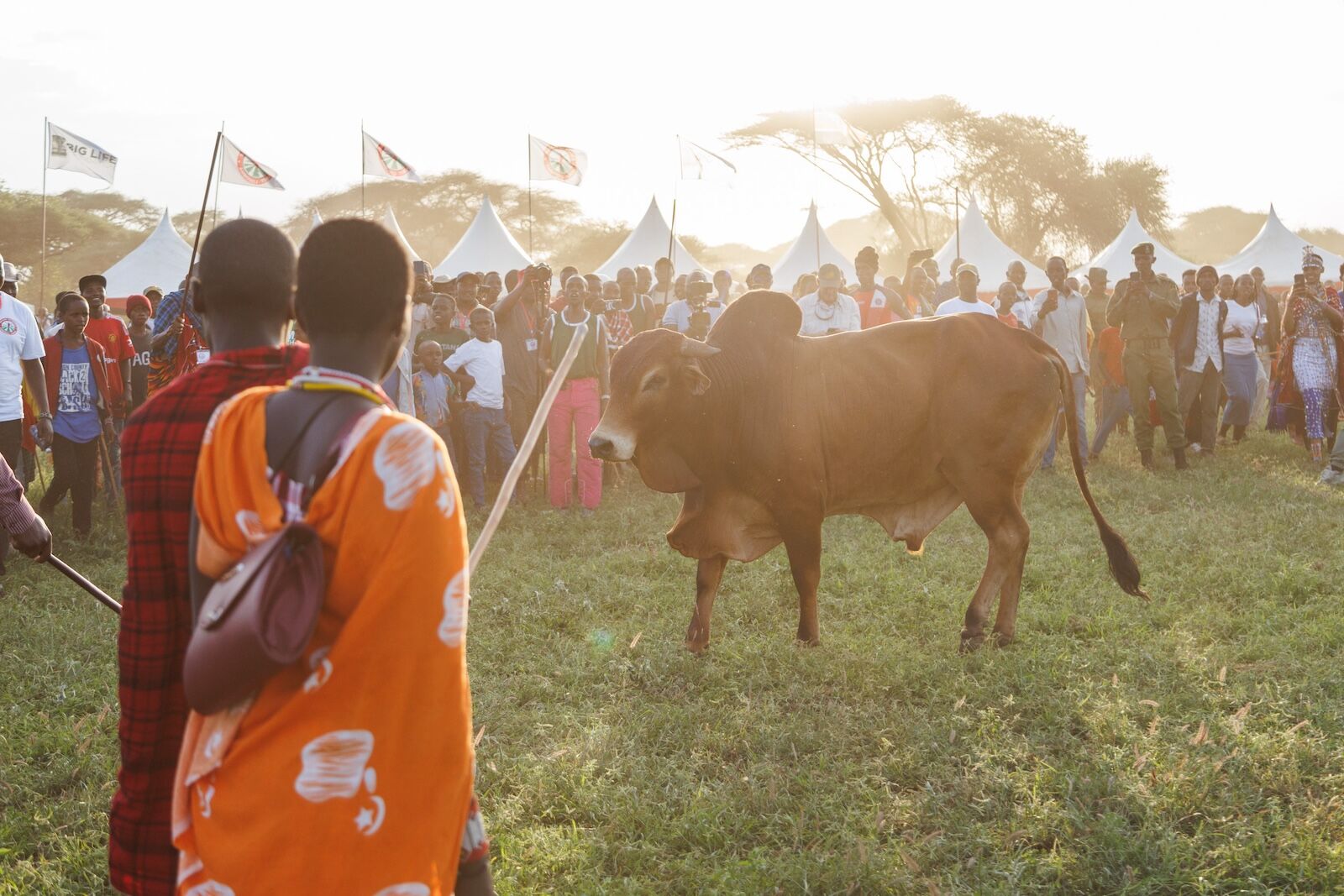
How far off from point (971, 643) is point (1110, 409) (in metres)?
6.87

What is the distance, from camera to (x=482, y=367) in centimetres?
900

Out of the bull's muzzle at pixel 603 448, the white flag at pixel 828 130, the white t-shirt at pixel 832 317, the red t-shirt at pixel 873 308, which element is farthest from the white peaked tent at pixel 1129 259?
the bull's muzzle at pixel 603 448

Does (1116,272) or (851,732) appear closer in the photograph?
(851,732)

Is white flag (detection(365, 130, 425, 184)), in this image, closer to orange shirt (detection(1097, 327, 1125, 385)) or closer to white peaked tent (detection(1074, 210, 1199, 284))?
orange shirt (detection(1097, 327, 1125, 385))

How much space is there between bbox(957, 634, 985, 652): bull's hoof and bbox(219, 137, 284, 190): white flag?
44.6 ft

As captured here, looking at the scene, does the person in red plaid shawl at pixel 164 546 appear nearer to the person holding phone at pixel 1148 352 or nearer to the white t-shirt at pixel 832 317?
the white t-shirt at pixel 832 317

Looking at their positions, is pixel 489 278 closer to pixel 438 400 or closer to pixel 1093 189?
pixel 438 400

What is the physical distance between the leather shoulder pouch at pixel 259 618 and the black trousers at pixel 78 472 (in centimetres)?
732

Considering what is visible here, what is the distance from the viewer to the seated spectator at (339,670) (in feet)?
5.42

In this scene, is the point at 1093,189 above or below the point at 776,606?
above

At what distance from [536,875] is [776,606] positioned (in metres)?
2.89

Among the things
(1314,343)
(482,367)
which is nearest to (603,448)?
(482,367)

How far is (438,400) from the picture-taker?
891 cm

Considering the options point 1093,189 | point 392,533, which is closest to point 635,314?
point 392,533
